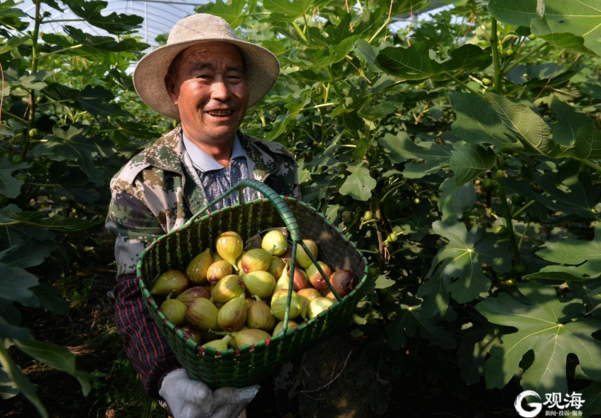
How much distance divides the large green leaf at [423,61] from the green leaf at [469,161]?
1.00 feet

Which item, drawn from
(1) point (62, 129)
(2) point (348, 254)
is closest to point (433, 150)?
(2) point (348, 254)

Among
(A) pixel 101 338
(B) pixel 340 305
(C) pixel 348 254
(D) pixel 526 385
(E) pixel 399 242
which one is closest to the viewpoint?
(B) pixel 340 305

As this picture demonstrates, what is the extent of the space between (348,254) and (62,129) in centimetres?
197

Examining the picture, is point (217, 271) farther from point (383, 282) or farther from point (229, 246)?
point (383, 282)

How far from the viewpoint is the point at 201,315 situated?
4.67 feet

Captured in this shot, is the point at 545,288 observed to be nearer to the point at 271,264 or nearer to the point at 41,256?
the point at 271,264

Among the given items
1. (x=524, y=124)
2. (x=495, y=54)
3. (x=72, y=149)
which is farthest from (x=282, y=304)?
(x=72, y=149)

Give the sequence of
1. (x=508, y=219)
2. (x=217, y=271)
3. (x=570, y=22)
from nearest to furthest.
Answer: (x=570, y=22)
(x=217, y=271)
(x=508, y=219)

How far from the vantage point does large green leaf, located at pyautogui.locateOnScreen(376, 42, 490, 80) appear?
154cm

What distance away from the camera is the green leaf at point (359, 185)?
210 cm

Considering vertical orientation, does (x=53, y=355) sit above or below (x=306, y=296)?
above

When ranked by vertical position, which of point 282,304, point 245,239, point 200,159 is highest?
point 200,159

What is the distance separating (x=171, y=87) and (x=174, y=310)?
95 centimetres

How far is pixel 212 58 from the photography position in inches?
69.2
